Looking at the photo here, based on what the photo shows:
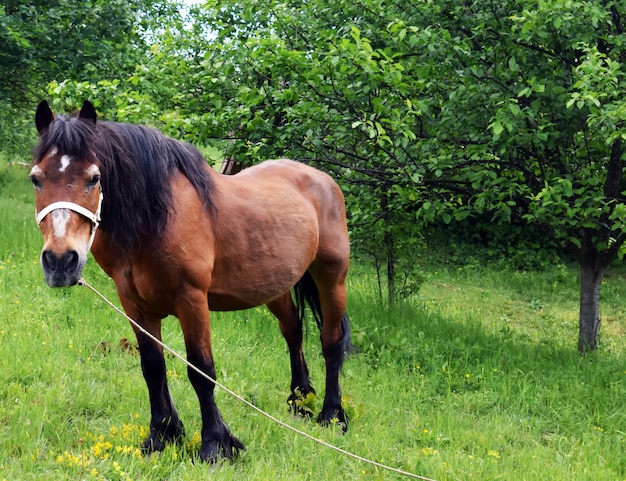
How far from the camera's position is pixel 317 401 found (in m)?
4.45

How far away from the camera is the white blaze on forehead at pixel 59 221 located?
2406mm

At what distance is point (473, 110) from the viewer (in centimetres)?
518

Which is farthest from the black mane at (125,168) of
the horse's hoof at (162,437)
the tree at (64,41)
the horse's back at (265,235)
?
the tree at (64,41)

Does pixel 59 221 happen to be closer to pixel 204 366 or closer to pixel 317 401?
pixel 204 366

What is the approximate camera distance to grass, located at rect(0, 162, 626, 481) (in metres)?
3.22

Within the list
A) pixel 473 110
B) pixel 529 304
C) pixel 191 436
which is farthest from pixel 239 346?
pixel 529 304

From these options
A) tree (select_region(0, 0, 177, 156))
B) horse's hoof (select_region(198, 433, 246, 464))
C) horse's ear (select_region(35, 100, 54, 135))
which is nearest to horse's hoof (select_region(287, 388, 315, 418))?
horse's hoof (select_region(198, 433, 246, 464))

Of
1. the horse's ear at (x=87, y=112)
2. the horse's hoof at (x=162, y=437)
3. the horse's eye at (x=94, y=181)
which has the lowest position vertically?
the horse's hoof at (x=162, y=437)

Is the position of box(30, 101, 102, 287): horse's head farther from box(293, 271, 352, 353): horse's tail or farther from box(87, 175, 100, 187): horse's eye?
box(293, 271, 352, 353): horse's tail

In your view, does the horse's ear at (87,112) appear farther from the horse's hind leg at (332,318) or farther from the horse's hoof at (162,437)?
the horse's hind leg at (332,318)

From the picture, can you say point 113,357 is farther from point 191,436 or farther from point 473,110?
point 473,110

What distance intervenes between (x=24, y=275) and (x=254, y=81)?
3.30 m

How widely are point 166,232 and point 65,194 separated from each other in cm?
59

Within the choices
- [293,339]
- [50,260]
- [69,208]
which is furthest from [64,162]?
[293,339]
